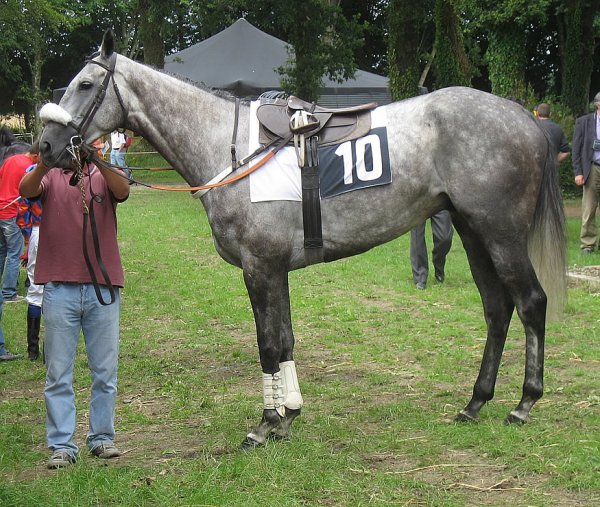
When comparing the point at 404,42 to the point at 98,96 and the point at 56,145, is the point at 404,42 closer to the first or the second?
the point at 98,96

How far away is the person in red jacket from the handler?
3.36m

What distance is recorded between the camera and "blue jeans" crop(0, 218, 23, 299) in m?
9.21

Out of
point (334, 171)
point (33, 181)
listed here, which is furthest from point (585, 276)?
point (33, 181)

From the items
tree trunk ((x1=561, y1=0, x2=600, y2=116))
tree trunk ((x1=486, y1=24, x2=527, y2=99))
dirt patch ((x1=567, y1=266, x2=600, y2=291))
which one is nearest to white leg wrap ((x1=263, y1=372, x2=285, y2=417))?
dirt patch ((x1=567, y1=266, x2=600, y2=291))

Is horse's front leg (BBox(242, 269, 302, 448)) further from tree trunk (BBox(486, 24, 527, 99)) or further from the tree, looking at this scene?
the tree

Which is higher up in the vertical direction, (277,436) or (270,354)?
(270,354)

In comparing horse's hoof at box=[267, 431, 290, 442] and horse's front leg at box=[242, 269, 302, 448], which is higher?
horse's front leg at box=[242, 269, 302, 448]

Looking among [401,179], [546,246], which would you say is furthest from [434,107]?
[546,246]

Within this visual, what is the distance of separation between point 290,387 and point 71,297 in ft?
4.97

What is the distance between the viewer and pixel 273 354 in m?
5.38

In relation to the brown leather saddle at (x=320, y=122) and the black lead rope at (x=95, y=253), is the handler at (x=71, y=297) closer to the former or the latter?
the black lead rope at (x=95, y=253)

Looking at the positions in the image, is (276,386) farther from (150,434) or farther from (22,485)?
(22,485)

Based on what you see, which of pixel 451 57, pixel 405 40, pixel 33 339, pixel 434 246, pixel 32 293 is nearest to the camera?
pixel 32 293

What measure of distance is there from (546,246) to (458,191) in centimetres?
78
